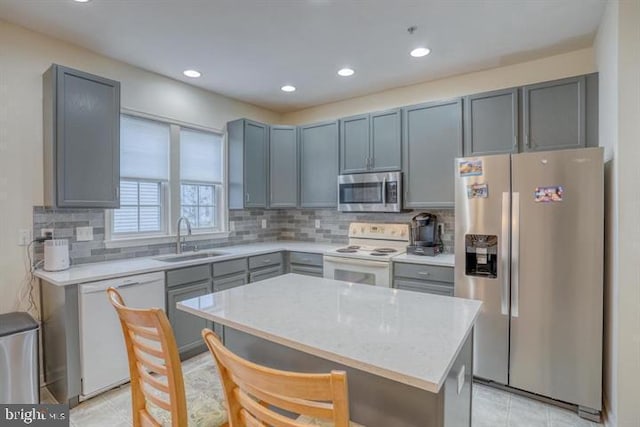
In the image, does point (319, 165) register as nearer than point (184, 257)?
No

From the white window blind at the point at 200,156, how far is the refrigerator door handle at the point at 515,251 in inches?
121

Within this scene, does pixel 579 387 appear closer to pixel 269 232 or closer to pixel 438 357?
pixel 438 357

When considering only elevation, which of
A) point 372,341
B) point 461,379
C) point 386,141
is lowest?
point 461,379

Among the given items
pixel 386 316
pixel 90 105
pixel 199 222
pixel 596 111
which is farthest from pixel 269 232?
pixel 596 111

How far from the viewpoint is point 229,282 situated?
10.8 feet

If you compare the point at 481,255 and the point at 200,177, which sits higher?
the point at 200,177

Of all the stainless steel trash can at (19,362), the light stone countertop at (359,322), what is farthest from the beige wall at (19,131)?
the light stone countertop at (359,322)

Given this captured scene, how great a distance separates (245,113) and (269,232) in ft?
5.32

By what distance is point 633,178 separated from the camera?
194cm

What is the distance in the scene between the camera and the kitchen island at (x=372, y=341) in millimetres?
1085

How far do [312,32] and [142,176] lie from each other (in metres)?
2.09

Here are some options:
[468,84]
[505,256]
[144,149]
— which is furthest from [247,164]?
[505,256]

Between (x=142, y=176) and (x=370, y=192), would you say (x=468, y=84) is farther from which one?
(x=142, y=176)

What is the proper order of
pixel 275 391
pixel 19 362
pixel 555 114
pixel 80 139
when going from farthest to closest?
pixel 555 114 < pixel 80 139 < pixel 19 362 < pixel 275 391
